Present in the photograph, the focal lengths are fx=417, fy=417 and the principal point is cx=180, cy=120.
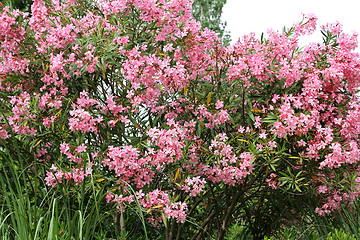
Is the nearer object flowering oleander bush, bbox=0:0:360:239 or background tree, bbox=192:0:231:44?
flowering oleander bush, bbox=0:0:360:239

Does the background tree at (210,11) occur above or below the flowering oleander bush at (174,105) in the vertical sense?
above

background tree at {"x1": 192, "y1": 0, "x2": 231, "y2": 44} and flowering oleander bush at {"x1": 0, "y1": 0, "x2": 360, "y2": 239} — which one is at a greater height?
background tree at {"x1": 192, "y1": 0, "x2": 231, "y2": 44}

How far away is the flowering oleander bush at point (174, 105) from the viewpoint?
3.61m

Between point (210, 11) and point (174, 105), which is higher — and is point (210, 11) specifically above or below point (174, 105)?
above

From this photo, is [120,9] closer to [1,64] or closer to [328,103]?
[1,64]

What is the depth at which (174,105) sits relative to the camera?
4.08m

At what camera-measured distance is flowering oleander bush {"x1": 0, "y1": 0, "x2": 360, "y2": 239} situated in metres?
3.61

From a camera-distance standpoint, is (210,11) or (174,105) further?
(210,11)

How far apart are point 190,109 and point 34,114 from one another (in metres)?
1.47

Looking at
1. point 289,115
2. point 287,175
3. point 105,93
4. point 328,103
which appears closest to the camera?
point 289,115

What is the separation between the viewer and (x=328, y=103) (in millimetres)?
3982

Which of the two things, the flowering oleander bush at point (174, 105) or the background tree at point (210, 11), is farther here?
the background tree at point (210, 11)

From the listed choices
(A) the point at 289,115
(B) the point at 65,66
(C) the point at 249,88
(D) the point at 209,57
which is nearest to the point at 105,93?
(B) the point at 65,66

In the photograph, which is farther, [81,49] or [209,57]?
[209,57]
